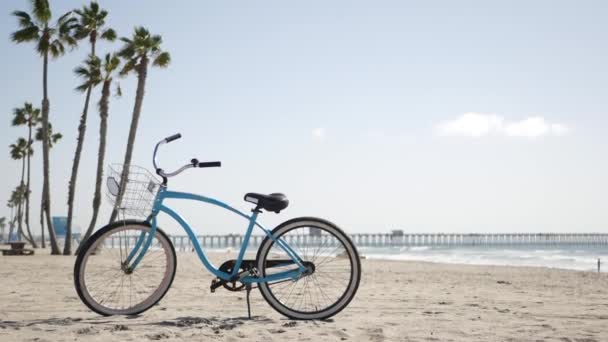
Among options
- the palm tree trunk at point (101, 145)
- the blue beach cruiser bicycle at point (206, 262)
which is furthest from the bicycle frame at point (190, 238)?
the palm tree trunk at point (101, 145)

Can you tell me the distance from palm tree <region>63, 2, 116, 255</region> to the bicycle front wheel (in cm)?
2383

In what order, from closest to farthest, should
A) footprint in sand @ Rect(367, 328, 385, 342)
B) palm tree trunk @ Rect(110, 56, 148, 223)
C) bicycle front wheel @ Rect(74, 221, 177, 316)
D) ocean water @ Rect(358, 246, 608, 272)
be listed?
1. footprint in sand @ Rect(367, 328, 385, 342)
2. bicycle front wheel @ Rect(74, 221, 177, 316)
3. palm tree trunk @ Rect(110, 56, 148, 223)
4. ocean water @ Rect(358, 246, 608, 272)

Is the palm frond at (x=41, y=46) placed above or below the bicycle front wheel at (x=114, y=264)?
above

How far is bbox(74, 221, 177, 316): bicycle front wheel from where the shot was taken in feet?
16.5

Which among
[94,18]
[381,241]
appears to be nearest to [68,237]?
[94,18]

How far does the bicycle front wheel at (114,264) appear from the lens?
16.5ft

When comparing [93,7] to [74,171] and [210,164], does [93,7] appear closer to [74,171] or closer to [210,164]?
[74,171]

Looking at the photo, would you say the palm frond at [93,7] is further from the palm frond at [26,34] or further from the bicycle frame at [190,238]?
the bicycle frame at [190,238]

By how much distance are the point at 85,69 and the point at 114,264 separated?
83.0ft

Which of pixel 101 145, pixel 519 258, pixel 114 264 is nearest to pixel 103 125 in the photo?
pixel 101 145

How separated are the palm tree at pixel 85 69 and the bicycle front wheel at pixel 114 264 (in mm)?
23830

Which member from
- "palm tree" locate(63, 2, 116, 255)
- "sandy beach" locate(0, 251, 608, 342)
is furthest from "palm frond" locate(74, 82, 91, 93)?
"sandy beach" locate(0, 251, 608, 342)

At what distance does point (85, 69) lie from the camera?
28.2 meters

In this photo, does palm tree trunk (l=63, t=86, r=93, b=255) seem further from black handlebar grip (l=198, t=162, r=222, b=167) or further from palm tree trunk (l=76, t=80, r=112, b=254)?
black handlebar grip (l=198, t=162, r=222, b=167)
